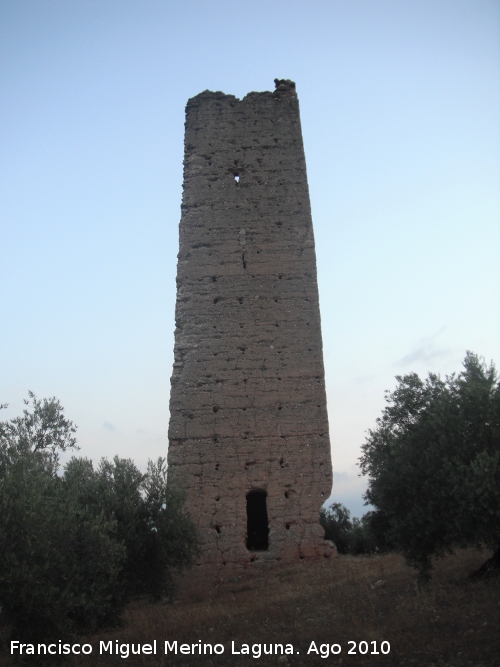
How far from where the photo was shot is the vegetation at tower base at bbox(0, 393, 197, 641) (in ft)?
19.8

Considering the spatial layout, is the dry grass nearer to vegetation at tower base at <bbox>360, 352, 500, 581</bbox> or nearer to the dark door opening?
vegetation at tower base at <bbox>360, 352, 500, 581</bbox>

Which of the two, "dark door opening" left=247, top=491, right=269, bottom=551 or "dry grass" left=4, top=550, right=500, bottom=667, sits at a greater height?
"dark door opening" left=247, top=491, right=269, bottom=551

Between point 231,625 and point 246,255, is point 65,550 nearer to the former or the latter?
point 231,625

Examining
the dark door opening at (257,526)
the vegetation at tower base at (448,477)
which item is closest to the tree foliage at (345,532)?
the dark door opening at (257,526)

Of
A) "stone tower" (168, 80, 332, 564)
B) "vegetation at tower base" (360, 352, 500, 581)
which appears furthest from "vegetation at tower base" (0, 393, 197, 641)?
"vegetation at tower base" (360, 352, 500, 581)

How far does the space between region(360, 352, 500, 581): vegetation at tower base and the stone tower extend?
8.38 feet

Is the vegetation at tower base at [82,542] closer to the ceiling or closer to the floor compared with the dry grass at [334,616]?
closer to the ceiling

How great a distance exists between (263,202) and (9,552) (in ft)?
28.3

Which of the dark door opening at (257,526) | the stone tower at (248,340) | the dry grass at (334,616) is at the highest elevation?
the stone tower at (248,340)

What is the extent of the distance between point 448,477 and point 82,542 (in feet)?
14.8

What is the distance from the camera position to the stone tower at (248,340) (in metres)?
9.99

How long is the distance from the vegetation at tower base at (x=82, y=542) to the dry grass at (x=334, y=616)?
58 centimetres

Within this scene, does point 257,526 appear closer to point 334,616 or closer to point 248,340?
point 248,340

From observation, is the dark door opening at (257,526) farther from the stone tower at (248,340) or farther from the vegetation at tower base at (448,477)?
the vegetation at tower base at (448,477)
